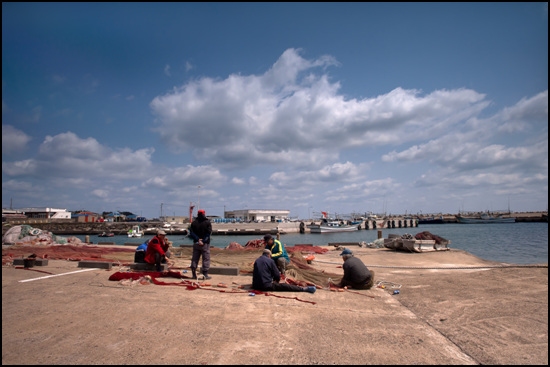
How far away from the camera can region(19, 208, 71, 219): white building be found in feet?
311

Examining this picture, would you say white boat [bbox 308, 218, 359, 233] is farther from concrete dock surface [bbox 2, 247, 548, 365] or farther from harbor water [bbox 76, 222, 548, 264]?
concrete dock surface [bbox 2, 247, 548, 365]

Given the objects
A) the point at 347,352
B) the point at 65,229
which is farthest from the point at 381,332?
the point at 65,229

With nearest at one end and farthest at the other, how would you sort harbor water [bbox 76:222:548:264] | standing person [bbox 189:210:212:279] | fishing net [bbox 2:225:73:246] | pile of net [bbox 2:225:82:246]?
standing person [bbox 189:210:212:279], pile of net [bbox 2:225:82:246], fishing net [bbox 2:225:73:246], harbor water [bbox 76:222:548:264]

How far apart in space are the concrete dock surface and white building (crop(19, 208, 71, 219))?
107014mm

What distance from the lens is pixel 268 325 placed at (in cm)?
467

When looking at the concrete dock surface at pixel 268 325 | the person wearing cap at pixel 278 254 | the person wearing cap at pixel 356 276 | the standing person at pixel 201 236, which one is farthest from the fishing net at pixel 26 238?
the person wearing cap at pixel 356 276

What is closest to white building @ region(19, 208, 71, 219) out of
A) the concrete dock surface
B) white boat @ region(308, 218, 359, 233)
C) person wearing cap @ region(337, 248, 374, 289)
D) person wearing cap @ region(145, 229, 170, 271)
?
white boat @ region(308, 218, 359, 233)

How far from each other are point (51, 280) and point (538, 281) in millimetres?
12117

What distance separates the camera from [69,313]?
4977 millimetres

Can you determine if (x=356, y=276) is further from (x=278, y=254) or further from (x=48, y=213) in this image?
(x=48, y=213)

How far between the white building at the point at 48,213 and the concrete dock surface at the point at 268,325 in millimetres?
107014

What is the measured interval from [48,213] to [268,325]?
114008mm

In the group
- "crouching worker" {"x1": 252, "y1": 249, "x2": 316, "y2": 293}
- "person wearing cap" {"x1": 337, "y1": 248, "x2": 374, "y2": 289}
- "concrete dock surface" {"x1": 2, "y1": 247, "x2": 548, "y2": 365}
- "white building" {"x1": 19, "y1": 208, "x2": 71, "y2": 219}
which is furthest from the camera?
"white building" {"x1": 19, "y1": 208, "x2": 71, "y2": 219}

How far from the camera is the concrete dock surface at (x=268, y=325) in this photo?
143 inches
